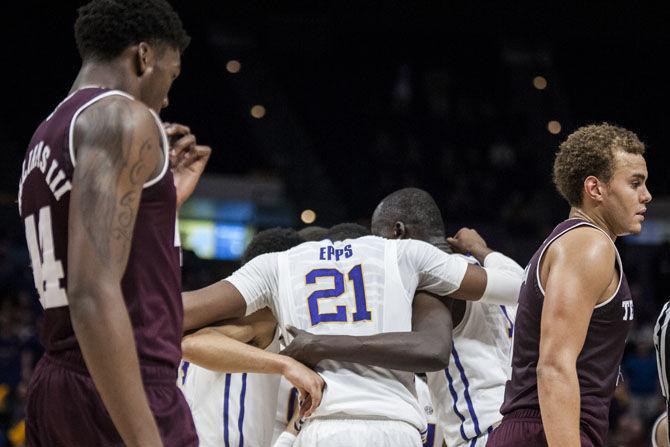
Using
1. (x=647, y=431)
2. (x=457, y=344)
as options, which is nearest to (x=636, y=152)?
(x=457, y=344)

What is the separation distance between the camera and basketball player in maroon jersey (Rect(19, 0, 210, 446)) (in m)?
2.07

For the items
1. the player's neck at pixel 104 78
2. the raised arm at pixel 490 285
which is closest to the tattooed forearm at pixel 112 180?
the player's neck at pixel 104 78

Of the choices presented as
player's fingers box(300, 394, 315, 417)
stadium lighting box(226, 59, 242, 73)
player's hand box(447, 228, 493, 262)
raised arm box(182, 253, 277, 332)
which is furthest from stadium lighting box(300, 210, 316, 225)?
player's fingers box(300, 394, 315, 417)

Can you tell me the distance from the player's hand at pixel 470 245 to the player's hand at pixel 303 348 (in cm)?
120

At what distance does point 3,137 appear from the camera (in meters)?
15.1

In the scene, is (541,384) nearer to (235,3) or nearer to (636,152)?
(636,152)

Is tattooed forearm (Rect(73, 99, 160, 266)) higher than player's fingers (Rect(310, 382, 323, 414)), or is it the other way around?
tattooed forearm (Rect(73, 99, 160, 266))

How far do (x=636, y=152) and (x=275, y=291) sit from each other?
1489mm

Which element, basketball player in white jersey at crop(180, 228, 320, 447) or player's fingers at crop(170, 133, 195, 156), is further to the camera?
basketball player in white jersey at crop(180, 228, 320, 447)

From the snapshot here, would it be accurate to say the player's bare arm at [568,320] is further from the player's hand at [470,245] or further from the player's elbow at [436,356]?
the player's hand at [470,245]

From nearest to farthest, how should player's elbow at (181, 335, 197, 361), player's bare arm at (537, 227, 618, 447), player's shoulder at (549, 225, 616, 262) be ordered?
player's bare arm at (537, 227, 618, 447) < player's shoulder at (549, 225, 616, 262) < player's elbow at (181, 335, 197, 361)

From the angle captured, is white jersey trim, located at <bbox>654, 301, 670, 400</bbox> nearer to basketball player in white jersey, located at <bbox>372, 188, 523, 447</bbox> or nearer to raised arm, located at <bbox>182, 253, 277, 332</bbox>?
basketball player in white jersey, located at <bbox>372, 188, 523, 447</bbox>

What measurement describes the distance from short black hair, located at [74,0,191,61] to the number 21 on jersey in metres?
1.63

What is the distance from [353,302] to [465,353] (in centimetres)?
90
